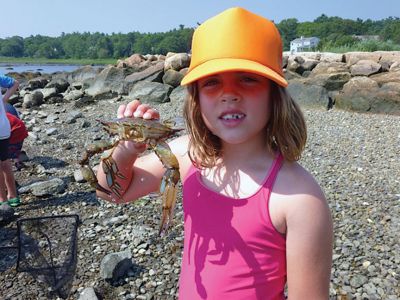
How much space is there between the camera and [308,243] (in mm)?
1663

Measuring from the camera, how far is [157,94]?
661 inches

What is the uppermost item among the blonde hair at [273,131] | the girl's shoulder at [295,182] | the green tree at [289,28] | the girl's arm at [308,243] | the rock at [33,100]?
the green tree at [289,28]

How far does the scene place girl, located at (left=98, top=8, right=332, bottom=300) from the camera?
1634 millimetres

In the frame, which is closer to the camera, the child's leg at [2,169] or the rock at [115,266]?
the rock at [115,266]

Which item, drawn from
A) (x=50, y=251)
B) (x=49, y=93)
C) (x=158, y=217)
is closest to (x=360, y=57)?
(x=49, y=93)

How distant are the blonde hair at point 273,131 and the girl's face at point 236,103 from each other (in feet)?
0.20

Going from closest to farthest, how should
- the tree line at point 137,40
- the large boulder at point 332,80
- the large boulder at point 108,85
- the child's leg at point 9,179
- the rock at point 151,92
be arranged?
the child's leg at point 9,179 < the large boulder at point 332,80 < the rock at point 151,92 < the large boulder at point 108,85 < the tree line at point 137,40

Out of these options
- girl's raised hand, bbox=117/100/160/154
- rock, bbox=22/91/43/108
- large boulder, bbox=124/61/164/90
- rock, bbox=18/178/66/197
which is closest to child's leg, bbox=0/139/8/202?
rock, bbox=18/178/66/197

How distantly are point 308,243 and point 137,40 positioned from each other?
348ft

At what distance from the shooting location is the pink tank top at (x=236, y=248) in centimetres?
179

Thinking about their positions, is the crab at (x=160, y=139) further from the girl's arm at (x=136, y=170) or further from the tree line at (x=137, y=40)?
the tree line at (x=137, y=40)

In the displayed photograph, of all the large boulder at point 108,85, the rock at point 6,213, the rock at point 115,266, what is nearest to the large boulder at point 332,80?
the large boulder at point 108,85

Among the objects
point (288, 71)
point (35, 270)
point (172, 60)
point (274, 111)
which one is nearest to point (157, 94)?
point (172, 60)

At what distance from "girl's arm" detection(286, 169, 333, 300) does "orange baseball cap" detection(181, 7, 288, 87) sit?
0.50m
